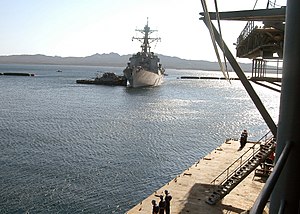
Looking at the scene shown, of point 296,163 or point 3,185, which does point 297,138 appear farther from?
point 3,185

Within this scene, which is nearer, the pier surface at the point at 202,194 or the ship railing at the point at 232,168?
the pier surface at the point at 202,194

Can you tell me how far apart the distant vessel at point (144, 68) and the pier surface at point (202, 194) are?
90.9 meters

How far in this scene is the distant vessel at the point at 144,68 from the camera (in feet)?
375

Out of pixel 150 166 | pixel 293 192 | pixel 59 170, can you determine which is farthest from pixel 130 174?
pixel 293 192

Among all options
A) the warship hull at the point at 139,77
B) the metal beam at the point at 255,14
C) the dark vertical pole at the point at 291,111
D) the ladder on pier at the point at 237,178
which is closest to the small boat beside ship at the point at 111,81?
the warship hull at the point at 139,77

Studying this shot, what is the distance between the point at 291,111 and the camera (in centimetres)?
368

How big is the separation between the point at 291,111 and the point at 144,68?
116 metres

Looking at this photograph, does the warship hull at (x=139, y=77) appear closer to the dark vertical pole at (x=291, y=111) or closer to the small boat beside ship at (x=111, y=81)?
the small boat beside ship at (x=111, y=81)

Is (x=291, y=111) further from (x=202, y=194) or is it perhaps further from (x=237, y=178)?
(x=202, y=194)

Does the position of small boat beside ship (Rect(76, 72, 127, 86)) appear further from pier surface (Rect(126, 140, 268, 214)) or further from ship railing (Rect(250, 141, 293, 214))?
ship railing (Rect(250, 141, 293, 214))

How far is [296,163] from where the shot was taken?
3.71 metres

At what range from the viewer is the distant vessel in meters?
114

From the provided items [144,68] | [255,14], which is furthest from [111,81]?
[255,14]

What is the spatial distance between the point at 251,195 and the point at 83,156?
19661 millimetres
